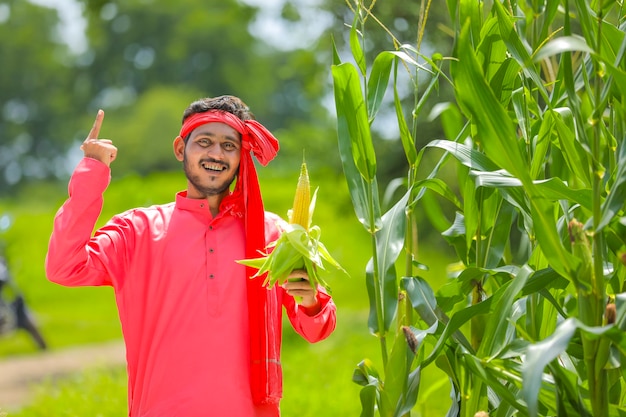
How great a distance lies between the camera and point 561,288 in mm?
2027

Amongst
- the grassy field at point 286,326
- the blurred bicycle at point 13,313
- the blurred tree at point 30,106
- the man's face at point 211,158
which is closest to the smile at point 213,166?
the man's face at point 211,158

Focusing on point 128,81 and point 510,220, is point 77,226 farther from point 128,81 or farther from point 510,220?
point 128,81

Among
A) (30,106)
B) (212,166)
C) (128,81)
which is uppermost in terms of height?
(128,81)

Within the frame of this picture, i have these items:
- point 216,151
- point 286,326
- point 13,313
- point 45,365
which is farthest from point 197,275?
point 13,313

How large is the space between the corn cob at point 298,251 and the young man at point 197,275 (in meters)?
0.10

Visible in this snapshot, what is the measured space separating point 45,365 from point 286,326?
1649 mm

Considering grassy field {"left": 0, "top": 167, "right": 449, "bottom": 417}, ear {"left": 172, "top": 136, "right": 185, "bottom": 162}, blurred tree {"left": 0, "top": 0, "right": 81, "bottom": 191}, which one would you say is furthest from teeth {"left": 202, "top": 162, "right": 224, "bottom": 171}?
blurred tree {"left": 0, "top": 0, "right": 81, "bottom": 191}

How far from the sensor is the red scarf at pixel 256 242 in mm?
2074

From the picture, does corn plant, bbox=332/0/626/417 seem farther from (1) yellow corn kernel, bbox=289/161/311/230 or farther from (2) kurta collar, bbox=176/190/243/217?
(2) kurta collar, bbox=176/190/243/217

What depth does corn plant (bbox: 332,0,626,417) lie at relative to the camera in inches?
66.9

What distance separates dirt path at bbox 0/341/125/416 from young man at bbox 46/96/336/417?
3.42m

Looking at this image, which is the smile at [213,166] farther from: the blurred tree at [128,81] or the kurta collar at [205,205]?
the blurred tree at [128,81]

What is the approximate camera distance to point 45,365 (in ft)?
21.8

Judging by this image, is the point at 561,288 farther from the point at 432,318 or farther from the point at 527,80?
the point at 527,80
